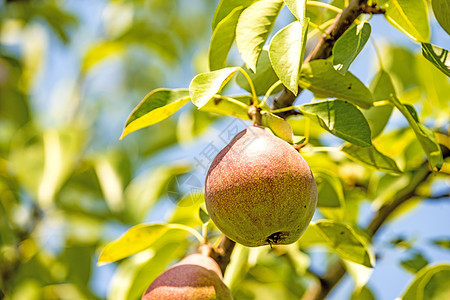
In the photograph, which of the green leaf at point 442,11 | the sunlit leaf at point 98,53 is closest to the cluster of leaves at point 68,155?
the sunlit leaf at point 98,53

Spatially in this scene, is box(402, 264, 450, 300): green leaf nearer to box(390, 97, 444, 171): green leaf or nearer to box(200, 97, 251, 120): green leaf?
box(390, 97, 444, 171): green leaf

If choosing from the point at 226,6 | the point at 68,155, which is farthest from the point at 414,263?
the point at 68,155

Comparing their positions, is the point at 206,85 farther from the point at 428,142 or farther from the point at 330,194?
the point at 330,194

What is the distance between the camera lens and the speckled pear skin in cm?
79

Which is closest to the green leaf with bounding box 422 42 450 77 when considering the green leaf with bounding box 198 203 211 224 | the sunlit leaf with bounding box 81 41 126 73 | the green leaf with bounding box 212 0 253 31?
the green leaf with bounding box 212 0 253 31

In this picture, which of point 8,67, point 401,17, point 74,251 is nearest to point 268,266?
point 74,251

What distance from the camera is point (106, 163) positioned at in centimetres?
202

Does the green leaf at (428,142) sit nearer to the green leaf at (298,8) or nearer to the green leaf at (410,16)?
the green leaf at (410,16)

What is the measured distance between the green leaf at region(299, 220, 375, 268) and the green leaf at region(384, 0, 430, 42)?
402 millimetres

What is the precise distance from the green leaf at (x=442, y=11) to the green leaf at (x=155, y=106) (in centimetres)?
47

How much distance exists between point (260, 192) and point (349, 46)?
300 millimetres

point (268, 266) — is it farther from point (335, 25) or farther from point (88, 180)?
point (335, 25)

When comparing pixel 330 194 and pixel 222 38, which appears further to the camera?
pixel 330 194

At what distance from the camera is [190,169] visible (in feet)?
5.95
